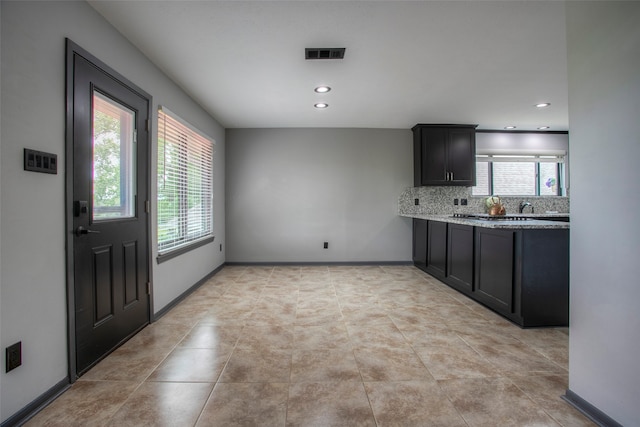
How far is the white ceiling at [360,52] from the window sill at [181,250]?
1.81m

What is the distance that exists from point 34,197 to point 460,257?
3.83 metres

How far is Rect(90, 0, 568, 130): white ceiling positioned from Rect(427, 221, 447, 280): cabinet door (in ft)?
5.52

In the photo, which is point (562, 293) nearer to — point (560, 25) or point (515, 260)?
point (515, 260)

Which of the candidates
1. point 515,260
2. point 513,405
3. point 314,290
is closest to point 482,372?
point 513,405

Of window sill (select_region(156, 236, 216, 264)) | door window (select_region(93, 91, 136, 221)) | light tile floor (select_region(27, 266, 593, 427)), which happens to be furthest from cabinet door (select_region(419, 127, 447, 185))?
door window (select_region(93, 91, 136, 221))

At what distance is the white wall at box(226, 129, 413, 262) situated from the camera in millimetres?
5090

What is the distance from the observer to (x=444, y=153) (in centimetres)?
489

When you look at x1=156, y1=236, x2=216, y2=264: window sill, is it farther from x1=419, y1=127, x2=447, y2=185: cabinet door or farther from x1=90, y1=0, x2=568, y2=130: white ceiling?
x1=419, y1=127, x2=447, y2=185: cabinet door

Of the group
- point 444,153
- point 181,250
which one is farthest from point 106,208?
point 444,153

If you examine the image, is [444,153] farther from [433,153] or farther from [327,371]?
[327,371]

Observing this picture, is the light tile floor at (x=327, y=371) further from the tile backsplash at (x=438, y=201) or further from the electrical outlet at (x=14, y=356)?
the tile backsplash at (x=438, y=201)

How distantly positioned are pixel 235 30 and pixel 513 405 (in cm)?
300

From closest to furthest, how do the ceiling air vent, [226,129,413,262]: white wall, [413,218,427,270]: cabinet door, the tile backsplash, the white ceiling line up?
the white ceiling, the ceiling air vent, [413,218,427,270]: cabinet door, [226,129,413,262]: white wall, the tile backsplash

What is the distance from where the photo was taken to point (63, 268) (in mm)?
1715
